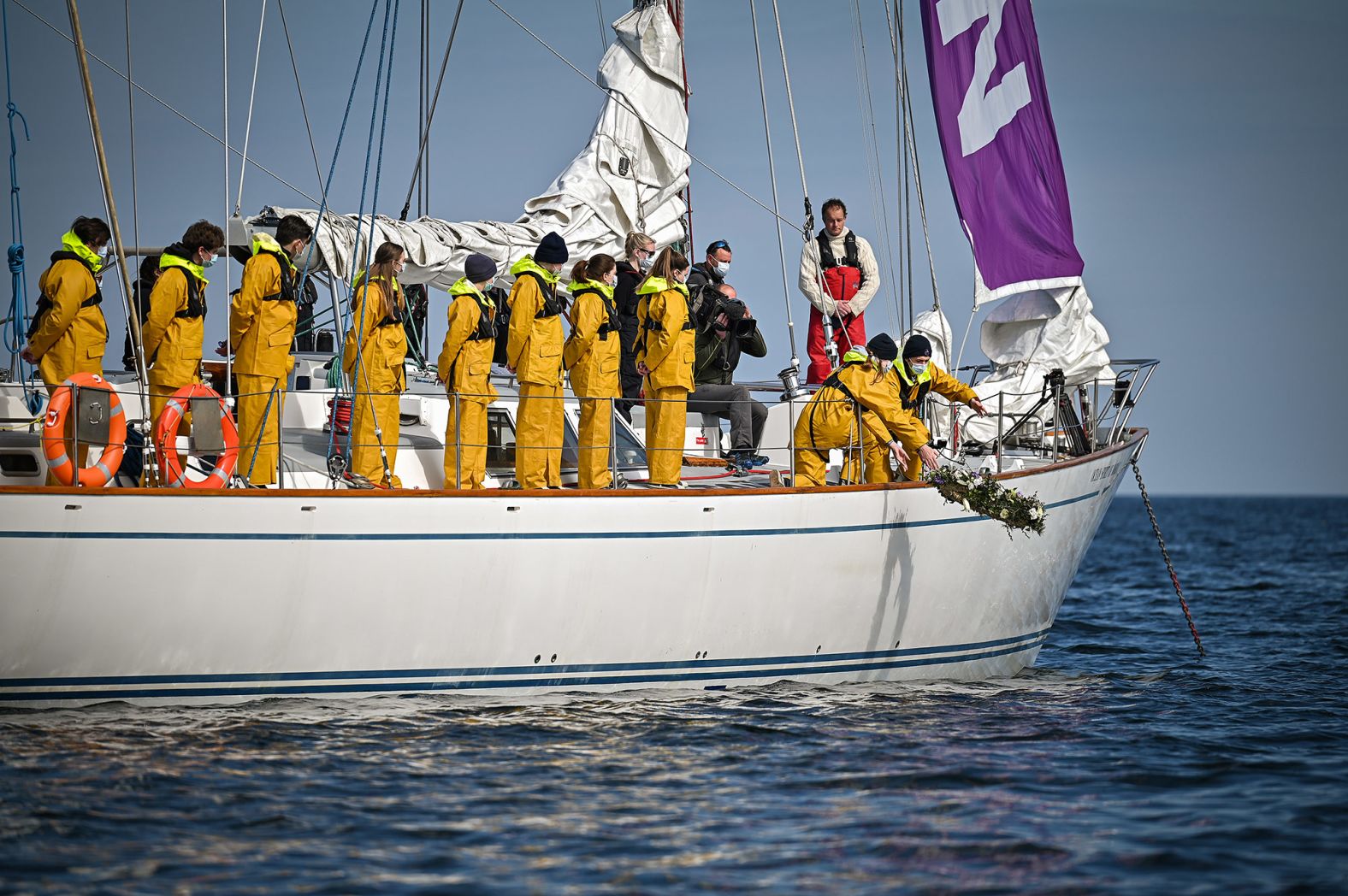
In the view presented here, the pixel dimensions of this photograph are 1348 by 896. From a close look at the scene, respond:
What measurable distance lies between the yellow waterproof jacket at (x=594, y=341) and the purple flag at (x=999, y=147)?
426 centimetres

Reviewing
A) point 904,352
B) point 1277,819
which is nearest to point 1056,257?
point 904,352

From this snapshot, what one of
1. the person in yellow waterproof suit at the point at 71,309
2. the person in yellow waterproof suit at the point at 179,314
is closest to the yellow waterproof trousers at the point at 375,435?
the person in yellow waterproof suit at the point at 179,314

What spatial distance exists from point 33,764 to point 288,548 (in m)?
1.88

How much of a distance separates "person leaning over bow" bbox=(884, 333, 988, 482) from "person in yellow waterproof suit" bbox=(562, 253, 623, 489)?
1.97 meters

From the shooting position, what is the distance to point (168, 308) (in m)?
9.16

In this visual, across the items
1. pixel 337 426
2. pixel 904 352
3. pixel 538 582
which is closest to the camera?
pixel 538 582

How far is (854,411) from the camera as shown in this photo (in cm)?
1025

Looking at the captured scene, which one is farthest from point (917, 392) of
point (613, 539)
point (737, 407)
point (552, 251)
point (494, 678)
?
point (494, 678)

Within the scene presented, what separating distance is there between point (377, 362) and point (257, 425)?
0.88 meters

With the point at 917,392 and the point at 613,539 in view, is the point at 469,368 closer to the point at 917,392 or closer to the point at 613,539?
the point at 613,539

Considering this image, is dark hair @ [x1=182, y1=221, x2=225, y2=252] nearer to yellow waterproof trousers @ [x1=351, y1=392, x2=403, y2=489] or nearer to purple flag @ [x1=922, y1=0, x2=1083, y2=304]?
yellow waterproof trousers @ [x1=351, y1=392, x2=403, y2=489]

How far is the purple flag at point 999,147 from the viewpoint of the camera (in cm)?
1277

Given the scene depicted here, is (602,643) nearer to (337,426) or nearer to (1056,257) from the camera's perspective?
(337,426)

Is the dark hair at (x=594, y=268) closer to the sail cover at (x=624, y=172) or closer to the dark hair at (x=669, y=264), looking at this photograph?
the dark hair at (x=669, y=264)
